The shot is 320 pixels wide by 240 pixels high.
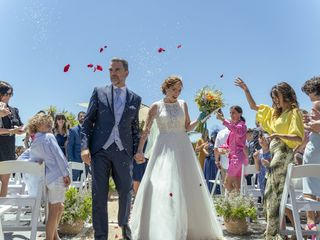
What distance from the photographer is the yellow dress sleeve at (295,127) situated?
15.6ft

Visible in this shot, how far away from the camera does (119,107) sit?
15.9ft

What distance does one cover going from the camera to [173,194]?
198 inches

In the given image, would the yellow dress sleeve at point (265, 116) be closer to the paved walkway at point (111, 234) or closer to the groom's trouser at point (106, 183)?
the paved walkway at point (111, 234)

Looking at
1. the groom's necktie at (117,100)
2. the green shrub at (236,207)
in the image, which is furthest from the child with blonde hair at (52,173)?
the green shrub at (236,207)

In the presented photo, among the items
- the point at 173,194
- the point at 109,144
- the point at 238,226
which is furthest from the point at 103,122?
the point at 238,226

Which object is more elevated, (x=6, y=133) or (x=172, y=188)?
(x=6, y=133)

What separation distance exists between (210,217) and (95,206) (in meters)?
1.54

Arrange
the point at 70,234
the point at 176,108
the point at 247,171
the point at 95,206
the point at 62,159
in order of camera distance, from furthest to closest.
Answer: the point at 247,171
the point at 70,234
the point at 176,108
the point at 62,159
the point at 95,206

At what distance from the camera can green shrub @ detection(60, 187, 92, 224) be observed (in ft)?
19.4

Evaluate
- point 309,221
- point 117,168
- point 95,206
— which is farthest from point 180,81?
point 309,221

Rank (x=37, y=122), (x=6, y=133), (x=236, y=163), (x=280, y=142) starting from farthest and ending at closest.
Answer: (x=236, y=163) < (x=6, y=133) < (x=37, y=122) < (x=280, y=142)

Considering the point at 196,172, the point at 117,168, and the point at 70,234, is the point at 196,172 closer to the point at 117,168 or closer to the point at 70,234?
the point at 117,168

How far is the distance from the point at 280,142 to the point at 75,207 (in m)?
3.04

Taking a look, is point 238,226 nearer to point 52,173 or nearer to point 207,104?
point 207,104
